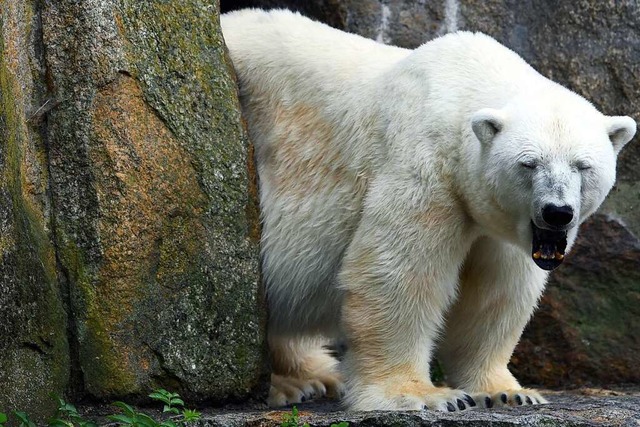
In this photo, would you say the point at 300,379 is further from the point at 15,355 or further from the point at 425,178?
the point at 15,355

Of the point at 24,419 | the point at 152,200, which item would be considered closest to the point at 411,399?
the point at 152,200

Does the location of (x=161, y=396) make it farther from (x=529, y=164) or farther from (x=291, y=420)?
(x=529, y=164)

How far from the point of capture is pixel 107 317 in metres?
4.89

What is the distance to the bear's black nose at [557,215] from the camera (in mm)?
4469

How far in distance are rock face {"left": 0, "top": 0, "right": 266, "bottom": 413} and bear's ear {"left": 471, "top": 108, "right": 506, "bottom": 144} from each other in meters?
1.27

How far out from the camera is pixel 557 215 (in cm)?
449

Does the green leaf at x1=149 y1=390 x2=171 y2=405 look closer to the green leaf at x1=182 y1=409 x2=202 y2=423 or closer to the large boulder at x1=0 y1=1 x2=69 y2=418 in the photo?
the green leaf at x1=182 y1=409 x2=202 y2=423

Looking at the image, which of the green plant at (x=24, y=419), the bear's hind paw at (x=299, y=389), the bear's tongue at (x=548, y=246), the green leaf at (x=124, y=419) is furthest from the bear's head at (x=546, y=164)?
the green plant at (x=24, y=419)

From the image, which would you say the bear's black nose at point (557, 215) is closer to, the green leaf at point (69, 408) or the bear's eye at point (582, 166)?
the bear's eye at point (582, 166)

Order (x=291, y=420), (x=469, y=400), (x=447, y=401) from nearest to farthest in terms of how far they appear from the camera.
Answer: (x=291, y=420)
(x=447, y=401)
(x=469, y=400)

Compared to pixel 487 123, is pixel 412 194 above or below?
below

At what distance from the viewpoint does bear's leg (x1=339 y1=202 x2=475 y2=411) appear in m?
5.02

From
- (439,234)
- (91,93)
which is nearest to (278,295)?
(439,234)

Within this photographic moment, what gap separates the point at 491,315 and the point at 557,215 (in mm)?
1092
